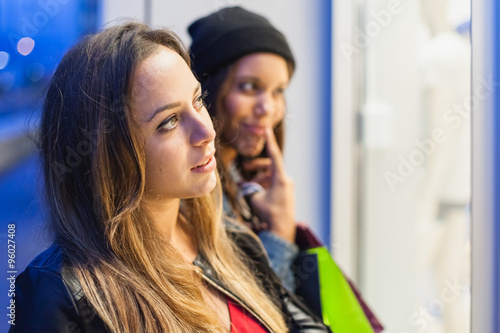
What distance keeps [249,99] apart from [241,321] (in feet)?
2.04

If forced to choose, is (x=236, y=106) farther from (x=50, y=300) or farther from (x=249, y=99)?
(x=50, y=300)

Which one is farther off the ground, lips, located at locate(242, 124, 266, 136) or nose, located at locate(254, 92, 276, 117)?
nose, located at locate(254, 92, 276, 117)

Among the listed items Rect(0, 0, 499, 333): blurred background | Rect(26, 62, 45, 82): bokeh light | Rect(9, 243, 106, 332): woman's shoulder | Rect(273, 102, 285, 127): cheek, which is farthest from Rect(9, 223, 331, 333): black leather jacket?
Rect(0, 0, 499, 333): blurred background

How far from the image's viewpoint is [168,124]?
0.92 meters

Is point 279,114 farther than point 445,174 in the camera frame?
No

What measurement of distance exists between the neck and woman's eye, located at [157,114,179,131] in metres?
0.15

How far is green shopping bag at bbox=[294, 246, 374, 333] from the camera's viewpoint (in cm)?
122

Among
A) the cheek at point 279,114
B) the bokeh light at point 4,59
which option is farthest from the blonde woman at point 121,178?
the cheek at point 279,114

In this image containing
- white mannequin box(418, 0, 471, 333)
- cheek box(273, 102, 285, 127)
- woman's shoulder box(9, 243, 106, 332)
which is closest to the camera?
woman's shoulder box(9, 243, 106, 332)

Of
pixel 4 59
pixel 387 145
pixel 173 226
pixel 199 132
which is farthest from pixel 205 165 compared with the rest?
pixel 387 145

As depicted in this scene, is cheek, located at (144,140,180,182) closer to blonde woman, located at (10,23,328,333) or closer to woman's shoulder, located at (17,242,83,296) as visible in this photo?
blonde woman, located at (10,23,328,333)

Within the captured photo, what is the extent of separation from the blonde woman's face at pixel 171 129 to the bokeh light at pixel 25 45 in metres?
0.44

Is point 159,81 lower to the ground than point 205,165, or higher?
higher

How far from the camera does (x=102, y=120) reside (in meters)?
0.88
